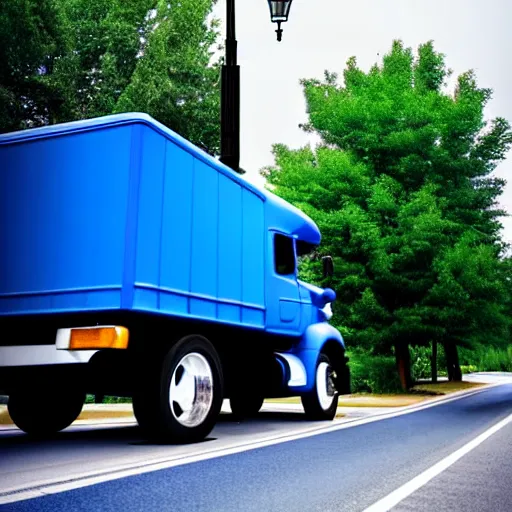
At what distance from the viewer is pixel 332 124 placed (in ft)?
77.0

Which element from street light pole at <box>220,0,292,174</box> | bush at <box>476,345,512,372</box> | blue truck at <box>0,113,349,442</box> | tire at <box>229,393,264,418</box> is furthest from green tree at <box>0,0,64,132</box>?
bush at <box>476,345,512,372</box>

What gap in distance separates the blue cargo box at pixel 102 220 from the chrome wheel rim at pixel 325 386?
147 inches

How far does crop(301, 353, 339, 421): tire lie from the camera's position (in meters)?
11.6

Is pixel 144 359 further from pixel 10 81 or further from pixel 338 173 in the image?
pixel 10 81

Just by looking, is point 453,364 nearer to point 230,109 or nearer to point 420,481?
point 230,109

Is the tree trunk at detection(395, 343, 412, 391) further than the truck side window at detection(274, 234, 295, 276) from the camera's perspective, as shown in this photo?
Yes

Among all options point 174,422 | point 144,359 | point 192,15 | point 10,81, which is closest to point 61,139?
point 144,359

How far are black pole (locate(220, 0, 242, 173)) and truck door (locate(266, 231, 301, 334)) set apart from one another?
1281 mm

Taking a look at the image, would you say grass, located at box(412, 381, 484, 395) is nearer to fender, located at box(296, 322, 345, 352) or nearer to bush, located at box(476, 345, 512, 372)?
fender, located at box(296, 322, 345, 352)

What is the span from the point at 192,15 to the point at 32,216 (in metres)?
25.4

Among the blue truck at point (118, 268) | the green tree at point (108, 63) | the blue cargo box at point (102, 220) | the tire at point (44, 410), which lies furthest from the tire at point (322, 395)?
the green tree at point (108, 63)

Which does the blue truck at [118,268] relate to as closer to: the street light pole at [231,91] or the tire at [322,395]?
the street light pole at [231,91]

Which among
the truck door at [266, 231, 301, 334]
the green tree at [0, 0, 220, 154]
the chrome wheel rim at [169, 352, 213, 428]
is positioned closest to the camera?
the chrome wheel rim at [169, 352, 213, 428]

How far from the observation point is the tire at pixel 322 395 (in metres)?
11.6
